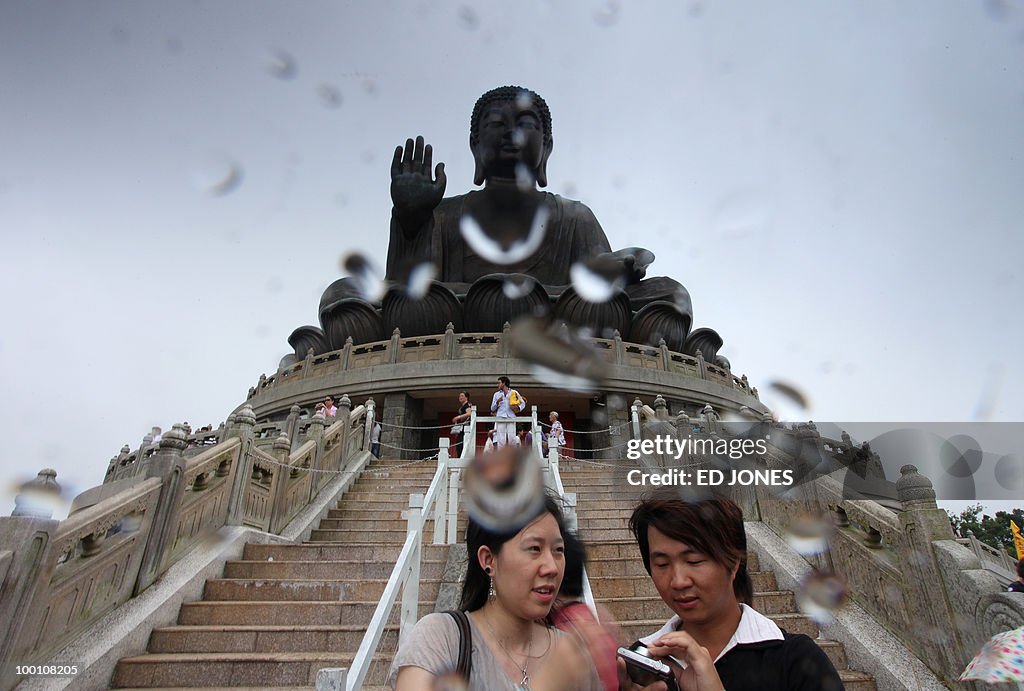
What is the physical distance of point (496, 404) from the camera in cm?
947

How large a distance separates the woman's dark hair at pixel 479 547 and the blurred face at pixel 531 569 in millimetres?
28

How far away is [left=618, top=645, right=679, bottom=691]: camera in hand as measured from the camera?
127 centimetres

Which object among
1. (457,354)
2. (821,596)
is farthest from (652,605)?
(457,354)

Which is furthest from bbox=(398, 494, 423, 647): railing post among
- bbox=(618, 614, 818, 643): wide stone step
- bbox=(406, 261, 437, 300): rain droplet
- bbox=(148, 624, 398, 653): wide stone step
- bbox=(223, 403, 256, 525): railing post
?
bbox=(406, 261, 437, 300): rain droplet

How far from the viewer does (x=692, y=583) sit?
5.22ft

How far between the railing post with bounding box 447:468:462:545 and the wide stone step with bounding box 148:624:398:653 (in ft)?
4.88

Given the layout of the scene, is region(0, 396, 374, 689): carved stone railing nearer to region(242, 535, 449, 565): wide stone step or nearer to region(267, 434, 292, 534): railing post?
region(267, 434, 292, 534): railing post

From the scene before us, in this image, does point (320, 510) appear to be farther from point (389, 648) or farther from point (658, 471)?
point (658, 471)

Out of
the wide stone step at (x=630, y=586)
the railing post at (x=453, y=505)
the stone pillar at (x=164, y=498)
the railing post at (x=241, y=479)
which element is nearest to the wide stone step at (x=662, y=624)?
the wide stone step at (x=630, y=586)

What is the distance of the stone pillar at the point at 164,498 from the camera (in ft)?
16.1

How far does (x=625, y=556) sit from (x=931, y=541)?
2611mm

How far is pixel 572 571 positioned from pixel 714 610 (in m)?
0.54

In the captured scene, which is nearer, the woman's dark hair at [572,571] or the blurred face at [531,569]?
the blurred face at [531,569]

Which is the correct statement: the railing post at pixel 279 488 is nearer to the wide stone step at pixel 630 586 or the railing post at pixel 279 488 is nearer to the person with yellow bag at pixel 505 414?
the person with yellow bag at pixel 505 414
